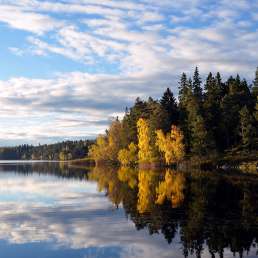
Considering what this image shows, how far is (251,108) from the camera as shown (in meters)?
115

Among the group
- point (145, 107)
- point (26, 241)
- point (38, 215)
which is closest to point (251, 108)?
point (145, 107)

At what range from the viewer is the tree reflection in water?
23.6 metres

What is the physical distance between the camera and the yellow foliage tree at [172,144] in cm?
10456

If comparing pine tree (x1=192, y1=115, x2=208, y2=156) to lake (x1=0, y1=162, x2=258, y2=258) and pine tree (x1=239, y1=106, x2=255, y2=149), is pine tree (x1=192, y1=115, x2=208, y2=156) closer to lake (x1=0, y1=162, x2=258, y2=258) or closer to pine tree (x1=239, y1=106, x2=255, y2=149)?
pine tree (x1=239, y1=106, x2=255, y2=149)

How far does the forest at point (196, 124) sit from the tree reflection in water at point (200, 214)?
1998 inches

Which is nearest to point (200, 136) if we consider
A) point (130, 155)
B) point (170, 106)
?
point (170, 106)

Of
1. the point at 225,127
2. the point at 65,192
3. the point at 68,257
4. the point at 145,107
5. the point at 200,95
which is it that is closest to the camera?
the point at 68,257

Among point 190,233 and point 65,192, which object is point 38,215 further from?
point 65,192

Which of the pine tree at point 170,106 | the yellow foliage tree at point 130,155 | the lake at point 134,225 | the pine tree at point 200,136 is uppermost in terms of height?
the pine tree at point 170,106

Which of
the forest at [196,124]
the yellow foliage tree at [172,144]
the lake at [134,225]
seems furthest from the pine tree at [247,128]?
the lake at [134,225]

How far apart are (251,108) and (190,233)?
307ft

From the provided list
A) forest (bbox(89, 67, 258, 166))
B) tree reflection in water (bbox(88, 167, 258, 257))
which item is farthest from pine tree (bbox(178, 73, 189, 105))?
tree reflection in water (bbox(88, 167, 258, 257))

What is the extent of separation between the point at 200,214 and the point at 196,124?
71839 millimetres

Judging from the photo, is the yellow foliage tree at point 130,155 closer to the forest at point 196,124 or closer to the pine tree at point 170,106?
the forest at point 196,124
